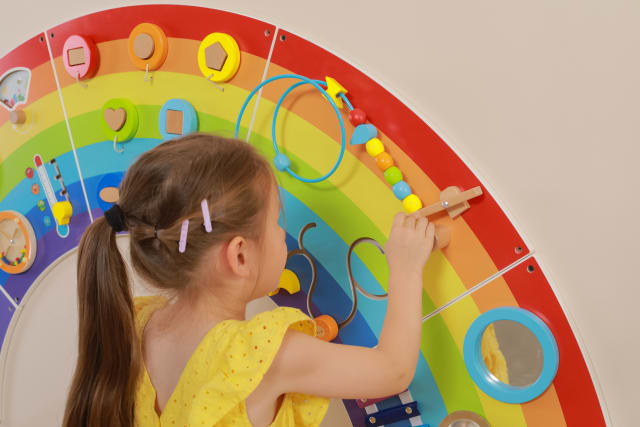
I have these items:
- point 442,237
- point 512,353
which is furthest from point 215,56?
point 512,353

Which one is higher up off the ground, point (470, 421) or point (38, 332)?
point (38, 332)

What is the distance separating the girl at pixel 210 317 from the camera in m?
0.70

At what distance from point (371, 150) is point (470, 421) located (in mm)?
381

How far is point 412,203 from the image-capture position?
2.60ft

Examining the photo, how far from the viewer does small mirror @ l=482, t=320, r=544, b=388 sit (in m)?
0.73

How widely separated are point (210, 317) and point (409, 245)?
10.8 inches

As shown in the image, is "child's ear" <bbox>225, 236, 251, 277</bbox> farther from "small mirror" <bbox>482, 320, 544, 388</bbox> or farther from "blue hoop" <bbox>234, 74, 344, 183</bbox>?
"small mirror" <bbox>482, 320, 544, 388</bbox>

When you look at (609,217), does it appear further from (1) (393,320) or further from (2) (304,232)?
(2) (304,232)

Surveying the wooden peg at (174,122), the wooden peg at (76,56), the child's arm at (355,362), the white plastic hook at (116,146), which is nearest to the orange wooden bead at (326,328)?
the child's arm at (355,362)

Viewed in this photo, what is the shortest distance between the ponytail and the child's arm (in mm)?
210

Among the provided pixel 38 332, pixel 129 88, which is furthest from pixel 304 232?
pixel 38 332

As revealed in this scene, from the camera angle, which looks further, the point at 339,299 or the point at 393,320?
the point at 339,299

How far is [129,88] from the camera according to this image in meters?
1.09

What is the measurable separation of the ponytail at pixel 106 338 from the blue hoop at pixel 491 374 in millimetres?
444
